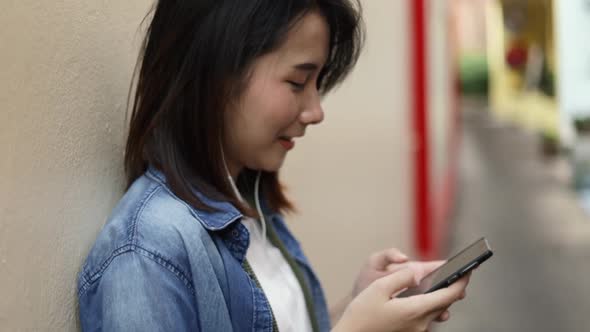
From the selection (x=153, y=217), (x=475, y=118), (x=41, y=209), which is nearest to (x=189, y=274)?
(x=153, y=217)

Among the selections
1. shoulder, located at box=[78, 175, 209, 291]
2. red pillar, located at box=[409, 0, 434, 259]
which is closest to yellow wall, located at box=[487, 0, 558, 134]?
red pillar, located at box=[409, 0, 434, 259]

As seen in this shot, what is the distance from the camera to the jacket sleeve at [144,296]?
1.08 m

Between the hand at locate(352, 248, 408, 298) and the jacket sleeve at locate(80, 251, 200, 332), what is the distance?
1.65 ft

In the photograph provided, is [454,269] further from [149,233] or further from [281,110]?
[149,233]

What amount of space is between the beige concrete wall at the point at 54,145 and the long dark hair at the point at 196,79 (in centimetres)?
8

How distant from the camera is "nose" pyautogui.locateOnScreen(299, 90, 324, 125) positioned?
1.33 metres

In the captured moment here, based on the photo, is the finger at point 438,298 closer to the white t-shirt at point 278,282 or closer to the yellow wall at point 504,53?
the white t-shirt at point 278,282

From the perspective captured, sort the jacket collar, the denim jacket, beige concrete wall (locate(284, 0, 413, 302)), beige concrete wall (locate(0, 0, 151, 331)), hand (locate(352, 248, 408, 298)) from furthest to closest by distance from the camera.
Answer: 1. beige concrete wall (locate(284, 0, 413, 302))
2. hand (locate(352, 248, 408, 298))
3. the jacket collar
4. the denim jacket
5. beige concrete wall (locate(0, 0, 151, 331))

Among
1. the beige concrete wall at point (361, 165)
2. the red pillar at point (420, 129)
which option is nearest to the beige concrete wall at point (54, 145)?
the beige concrete wall at point (361, 165)

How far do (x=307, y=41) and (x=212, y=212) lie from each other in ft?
0.93

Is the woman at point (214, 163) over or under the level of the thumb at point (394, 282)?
over

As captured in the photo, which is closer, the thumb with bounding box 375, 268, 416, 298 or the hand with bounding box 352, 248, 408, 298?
the thumb with bounding box 375, 268, 416, 298

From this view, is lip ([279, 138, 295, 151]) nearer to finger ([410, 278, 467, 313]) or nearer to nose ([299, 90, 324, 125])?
nose ([299, 90, 324, 125])

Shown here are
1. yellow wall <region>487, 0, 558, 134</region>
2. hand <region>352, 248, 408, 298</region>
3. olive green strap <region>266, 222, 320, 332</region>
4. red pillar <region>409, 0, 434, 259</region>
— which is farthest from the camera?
yellow wall <region>487, 0, 558, 134</region>
